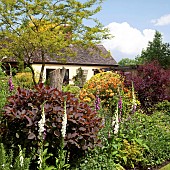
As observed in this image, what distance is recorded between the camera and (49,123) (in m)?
4.79

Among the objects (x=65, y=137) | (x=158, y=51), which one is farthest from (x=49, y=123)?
(x=158, y=51)

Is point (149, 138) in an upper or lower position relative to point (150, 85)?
lower

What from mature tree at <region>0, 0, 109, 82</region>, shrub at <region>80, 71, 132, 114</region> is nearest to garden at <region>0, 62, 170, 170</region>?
shrub at <region>80, 71, 132, 114</region>

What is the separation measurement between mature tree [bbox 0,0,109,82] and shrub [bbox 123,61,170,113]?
772 centimetres

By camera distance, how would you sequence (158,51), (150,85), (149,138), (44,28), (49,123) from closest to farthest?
(49,123) → (149,138) → (150,85) → (44,28) → (158,51)

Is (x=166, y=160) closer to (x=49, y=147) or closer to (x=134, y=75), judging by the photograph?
(x=49, y=147)

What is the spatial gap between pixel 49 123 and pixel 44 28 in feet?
51.5

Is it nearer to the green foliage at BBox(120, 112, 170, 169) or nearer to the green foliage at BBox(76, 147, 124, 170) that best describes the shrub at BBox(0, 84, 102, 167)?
the green foliage at BBox(76, 147, 124, 170)

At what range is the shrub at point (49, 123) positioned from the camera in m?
4.79

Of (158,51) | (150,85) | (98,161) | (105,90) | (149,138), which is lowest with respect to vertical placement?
(98,161)

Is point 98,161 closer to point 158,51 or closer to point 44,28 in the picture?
point 44,28

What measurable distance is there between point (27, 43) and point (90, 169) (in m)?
14.7

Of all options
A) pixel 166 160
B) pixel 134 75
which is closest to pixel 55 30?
pixel 134 75

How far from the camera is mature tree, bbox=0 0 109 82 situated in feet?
61.8
